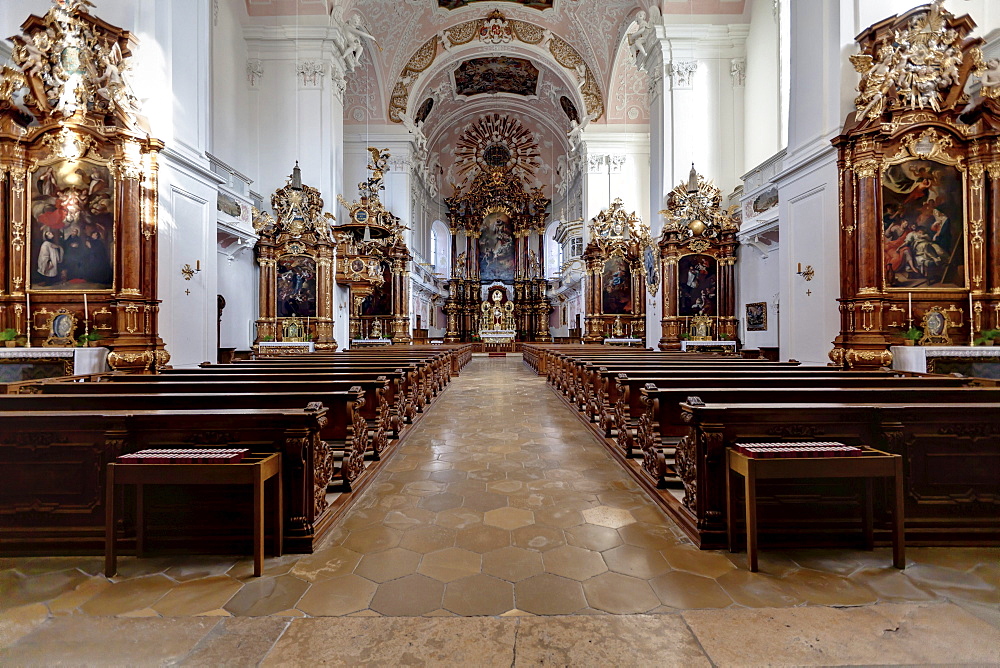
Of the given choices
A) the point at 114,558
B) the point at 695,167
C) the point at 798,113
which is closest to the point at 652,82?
the point at 695,167

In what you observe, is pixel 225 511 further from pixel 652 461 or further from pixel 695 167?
pixel 695 167

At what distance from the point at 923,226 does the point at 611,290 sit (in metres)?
12.1

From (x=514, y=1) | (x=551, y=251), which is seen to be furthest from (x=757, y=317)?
(x=551, y=251)

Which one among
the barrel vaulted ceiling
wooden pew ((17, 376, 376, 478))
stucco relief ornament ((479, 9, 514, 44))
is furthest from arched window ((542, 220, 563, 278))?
wooden pew ((17, 376, 376, 478))

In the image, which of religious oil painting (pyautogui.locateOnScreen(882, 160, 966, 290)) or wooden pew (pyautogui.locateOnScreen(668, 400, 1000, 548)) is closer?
wooden pew (pyautogui.locateOnScreen(668, 400, 1000, 548))

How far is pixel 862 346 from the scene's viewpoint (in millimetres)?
5953

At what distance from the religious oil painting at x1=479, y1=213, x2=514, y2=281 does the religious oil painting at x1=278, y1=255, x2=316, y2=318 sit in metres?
18.1

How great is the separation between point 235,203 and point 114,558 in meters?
10.2

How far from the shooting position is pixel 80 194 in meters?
6.49

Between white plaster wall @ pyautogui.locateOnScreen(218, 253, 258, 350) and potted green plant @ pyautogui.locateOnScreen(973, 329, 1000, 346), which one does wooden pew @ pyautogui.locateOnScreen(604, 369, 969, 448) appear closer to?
potted green plant @ pyautogui.locateOnScreen(973, 329, 1000, 346)

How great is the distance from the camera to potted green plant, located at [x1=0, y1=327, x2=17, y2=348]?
6074 mm

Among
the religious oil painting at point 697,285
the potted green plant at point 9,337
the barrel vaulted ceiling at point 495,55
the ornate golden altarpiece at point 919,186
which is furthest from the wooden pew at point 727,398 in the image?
the barrel vaulted ceiling at point 495,55

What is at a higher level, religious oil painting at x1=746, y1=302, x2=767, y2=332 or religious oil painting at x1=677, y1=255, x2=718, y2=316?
religious oil painting at x1=677, y1=255, x2=718, y2=316

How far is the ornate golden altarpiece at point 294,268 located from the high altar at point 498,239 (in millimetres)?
15625
